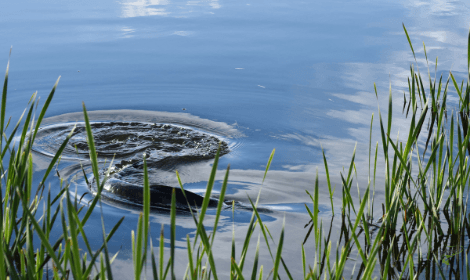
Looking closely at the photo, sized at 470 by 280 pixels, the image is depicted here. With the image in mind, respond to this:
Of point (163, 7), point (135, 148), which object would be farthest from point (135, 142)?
point (163, 7)

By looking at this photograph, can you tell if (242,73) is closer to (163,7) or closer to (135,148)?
(135,148)

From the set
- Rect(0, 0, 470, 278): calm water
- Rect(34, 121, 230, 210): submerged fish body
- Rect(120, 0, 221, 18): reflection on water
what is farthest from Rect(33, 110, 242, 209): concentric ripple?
Rect(120, 0, 221, 18): reflection on water

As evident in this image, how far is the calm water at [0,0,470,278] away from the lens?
264 cm

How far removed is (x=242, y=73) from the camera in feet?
15.2

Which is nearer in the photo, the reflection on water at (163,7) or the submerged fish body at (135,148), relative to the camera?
the submerged fish body at (135,148)

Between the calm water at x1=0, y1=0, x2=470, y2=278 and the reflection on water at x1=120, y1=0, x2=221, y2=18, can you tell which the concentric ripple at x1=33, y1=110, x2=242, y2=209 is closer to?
the calm water at x1=0, y1=0, x2=470, y2=278

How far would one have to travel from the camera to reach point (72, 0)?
26.3ft

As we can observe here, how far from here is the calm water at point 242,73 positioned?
2641 millimetres

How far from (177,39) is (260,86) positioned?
73.4 inches

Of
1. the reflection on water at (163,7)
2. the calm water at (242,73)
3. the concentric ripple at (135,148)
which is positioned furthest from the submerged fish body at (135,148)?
the reflection on water at (163,7)

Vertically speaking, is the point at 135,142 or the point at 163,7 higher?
the point at 163,7

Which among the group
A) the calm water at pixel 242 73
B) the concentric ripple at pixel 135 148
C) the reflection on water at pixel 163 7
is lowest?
the concentric ripple at pixel 135 148

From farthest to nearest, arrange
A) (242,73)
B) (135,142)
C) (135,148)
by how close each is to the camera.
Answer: (242,73) < (135,142) < (135,148)

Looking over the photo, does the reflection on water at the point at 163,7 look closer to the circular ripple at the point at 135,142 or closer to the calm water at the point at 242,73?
the calm water at the point at 242,73
